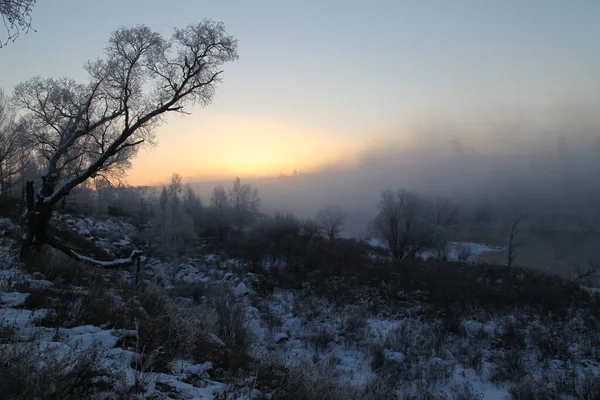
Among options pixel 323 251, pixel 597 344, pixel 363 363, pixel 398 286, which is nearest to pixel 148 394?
pixel 363 363

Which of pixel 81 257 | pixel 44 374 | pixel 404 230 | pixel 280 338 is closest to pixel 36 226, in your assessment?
pixel 81 257

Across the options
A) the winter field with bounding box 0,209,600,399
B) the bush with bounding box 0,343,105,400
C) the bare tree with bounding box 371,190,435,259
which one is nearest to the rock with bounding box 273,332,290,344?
the winter field with bounding box 0,209,600,399

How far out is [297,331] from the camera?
16344 millimetres

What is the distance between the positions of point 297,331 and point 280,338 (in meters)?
1.79

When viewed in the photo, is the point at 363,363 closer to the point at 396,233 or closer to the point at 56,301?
the point at 56,301

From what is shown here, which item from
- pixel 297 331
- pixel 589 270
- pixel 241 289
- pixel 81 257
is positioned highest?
pixel 81 257

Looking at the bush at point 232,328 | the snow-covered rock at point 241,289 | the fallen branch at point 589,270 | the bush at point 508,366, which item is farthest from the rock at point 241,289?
the fallen branch at point 589,270

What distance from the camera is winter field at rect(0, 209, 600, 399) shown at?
377cm

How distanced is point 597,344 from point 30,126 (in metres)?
23.9

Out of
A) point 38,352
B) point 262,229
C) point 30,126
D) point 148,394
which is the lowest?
point 262,229

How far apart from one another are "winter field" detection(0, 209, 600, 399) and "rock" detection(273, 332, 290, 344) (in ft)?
0.41

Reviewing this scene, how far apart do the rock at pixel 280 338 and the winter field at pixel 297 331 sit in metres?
0.12

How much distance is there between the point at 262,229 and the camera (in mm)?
A: 37906

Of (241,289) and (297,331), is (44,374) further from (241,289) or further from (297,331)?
(241,289)
